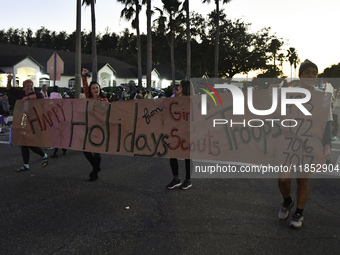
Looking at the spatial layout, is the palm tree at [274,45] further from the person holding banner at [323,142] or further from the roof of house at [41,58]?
the person holding banner at [323,142]

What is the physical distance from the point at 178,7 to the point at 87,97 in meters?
33.1

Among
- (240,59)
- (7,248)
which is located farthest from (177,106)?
(240,59)

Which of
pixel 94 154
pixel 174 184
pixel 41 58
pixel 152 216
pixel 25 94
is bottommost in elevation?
pixel 152 216

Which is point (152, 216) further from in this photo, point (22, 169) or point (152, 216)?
point (22, 169)

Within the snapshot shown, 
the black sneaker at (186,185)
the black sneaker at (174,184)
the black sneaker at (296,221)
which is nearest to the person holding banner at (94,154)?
the black sneaker at (174,184)

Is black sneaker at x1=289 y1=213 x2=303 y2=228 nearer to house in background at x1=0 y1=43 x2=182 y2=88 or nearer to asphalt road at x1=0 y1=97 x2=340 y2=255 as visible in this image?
asphalt road at x1=0 y1=97 x2=340 y2=255

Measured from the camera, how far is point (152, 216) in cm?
434

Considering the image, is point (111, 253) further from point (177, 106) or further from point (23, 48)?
point (23, 48)

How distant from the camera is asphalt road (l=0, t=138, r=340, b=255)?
11.4ft

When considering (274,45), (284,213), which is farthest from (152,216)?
(274,45)

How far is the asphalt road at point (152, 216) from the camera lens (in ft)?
11.4

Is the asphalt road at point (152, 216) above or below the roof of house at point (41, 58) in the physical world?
below

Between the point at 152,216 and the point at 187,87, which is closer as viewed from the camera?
the point at 152,216

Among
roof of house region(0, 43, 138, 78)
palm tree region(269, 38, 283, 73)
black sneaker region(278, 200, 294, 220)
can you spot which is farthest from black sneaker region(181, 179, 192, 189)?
palm tree region(269, 38, 283, 73)
